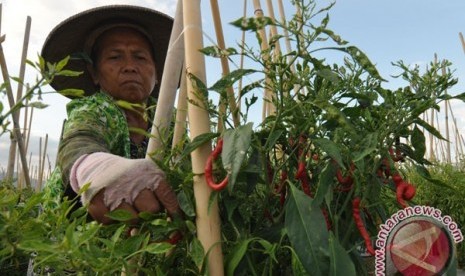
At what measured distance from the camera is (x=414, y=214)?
0.45 metres

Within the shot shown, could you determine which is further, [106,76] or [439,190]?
[439,190]

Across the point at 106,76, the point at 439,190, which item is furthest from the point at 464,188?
the point at 106,76

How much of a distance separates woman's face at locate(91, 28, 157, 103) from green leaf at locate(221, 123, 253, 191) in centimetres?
67

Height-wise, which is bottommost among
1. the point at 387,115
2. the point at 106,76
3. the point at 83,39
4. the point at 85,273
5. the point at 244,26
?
the point at 85,273

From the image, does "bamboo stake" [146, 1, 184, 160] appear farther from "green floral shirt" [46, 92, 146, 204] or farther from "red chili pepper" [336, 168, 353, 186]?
"red chili pepper" [336, 168, 353, 186]

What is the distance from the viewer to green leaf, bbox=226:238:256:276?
49cm

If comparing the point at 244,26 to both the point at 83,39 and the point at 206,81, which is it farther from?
the point at 83,39

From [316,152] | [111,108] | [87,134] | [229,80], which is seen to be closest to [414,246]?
[316,152]

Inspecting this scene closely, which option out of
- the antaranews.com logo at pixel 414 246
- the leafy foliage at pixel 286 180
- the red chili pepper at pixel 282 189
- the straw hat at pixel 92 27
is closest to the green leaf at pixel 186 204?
the leafy foliage at pixel 286 180

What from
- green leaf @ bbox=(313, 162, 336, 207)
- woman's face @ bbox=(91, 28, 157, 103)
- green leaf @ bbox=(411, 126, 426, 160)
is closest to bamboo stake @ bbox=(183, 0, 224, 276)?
A: green leaf @ bbox=(313, 162, 336, 207)

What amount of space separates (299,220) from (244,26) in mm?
218

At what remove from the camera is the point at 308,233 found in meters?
0.46

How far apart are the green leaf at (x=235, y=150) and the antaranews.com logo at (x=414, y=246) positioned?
161 mm

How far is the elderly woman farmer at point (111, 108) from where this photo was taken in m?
0.56
